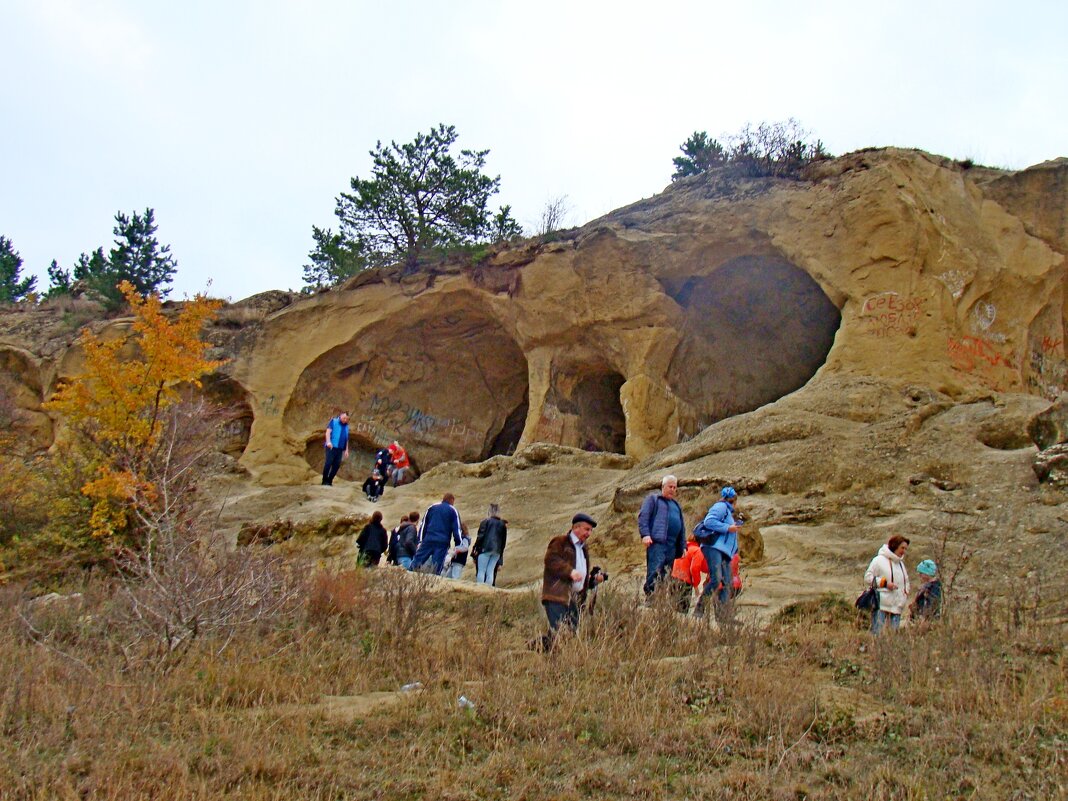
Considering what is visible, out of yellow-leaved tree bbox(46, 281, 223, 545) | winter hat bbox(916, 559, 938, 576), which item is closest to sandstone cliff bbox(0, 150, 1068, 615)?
winter hat bbox(916, 559, 938, 576)

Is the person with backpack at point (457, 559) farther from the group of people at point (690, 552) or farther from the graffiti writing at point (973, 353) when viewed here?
the graffiti writing at point (973, 353)

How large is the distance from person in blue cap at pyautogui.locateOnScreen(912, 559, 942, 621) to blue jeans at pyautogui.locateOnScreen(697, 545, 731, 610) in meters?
1.46

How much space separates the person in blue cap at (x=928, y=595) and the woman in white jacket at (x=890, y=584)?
0.11m

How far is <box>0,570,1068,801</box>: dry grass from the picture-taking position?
4441 mm

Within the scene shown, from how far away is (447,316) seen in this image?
23.3m

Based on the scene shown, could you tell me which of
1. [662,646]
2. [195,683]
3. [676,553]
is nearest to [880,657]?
[662,646]

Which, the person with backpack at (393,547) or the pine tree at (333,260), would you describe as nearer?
the person with backpack at (393,547)

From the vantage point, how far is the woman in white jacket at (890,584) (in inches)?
302

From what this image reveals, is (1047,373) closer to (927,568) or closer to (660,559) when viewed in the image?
(927,568)

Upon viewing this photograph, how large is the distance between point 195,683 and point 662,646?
3.04 m

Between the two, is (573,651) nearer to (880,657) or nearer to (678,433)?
(880,657)

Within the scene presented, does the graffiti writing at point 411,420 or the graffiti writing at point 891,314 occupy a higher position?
the graffiti writing at point 891,314

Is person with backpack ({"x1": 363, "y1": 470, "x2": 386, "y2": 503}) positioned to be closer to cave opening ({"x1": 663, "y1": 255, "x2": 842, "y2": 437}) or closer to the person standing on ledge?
the person standing on ledge

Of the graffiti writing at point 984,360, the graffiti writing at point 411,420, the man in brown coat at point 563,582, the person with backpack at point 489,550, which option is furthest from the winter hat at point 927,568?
the graffiti writing at point 411,420
